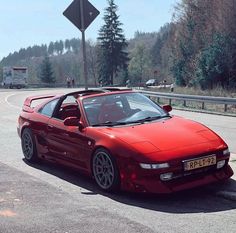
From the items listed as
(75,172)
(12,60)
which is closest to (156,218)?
(75,172)

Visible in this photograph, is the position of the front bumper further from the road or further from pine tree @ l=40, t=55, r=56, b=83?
pine tree @ l=40, t=55, r=56, b=83

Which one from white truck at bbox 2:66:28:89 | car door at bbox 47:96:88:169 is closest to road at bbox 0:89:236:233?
car door at bbox 47:96:88:169

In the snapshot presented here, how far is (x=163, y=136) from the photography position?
20.6 ft

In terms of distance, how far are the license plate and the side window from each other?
9.86ft

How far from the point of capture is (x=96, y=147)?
6.47 m

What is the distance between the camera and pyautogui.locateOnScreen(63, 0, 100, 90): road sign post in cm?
858

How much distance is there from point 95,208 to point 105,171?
80 cm

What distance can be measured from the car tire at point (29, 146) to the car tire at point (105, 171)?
2136 millimetres

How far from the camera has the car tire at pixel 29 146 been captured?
841 centimetres

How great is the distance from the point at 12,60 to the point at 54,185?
559 ft

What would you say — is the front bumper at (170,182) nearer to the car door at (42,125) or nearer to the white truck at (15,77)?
the car door at (42,125)

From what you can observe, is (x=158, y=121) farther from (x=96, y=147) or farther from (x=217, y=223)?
(x=217, y=223)

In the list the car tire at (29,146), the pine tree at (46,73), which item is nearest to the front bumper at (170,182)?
the car tire at (29,146)

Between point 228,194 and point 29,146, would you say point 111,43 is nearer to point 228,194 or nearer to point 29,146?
point 29,146
